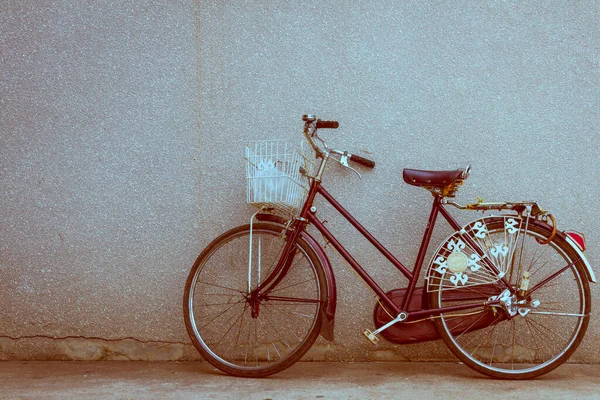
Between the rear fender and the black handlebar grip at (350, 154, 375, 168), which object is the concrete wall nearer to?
the black handlebar grip at (350, 154, 375, 168)

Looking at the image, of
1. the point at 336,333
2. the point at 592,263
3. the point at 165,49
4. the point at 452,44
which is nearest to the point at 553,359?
the point at 592,263

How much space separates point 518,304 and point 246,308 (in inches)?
70.9

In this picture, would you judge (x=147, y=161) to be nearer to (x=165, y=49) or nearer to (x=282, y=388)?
(x=165, y=49)

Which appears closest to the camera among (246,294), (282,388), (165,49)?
(282,388)

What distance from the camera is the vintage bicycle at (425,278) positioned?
4.57 m

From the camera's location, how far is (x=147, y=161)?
516 cm

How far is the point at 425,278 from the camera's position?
4.67m

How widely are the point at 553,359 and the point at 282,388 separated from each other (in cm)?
170

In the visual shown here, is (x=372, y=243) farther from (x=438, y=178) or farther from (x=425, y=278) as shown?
(x=438, y=178)

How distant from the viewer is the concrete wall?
197 inches

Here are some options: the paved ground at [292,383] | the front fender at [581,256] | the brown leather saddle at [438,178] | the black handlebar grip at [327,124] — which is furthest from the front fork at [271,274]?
the front fender at [581,256]

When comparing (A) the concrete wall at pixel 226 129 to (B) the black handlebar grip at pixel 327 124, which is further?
(A) the concrete wall at pixel 226 129

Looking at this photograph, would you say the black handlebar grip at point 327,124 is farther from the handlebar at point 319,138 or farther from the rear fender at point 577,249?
the rear fender at point 577,249

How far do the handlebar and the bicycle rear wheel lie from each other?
76 cm
